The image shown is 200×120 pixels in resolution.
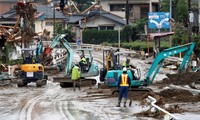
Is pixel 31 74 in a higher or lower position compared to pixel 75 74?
lower

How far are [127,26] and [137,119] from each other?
67281 mm

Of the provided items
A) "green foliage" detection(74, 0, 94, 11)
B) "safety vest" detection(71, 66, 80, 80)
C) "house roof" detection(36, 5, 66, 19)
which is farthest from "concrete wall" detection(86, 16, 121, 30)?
"safety vest" detection(71, 66, 80, 80)

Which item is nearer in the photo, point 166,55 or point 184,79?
point 166,55

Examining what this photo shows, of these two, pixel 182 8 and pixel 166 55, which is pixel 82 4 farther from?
pixel 166 55

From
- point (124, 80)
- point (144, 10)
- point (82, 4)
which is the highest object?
point (82, 4)

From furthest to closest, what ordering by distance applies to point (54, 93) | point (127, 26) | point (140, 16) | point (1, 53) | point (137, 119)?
point (140, 16)
point (127, 26)
point (1, 53)
point (54, 93)
point (137, 119)

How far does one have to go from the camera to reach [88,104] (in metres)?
24.5

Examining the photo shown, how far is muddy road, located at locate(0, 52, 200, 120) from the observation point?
2017cm

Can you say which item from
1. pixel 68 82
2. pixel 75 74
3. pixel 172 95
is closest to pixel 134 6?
pixel 68 82

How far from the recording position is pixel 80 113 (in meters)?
21.2

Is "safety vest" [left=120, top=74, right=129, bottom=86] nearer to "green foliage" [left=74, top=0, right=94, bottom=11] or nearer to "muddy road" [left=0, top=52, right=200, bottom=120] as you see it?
"muddy road" [left=0, top=52, right=200, bottom=120]

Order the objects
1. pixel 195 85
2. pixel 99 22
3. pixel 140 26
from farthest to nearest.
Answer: pixel 99 22, pixel 140 26, pixel 195 85

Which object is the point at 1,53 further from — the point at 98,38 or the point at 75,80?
the point at 98,38

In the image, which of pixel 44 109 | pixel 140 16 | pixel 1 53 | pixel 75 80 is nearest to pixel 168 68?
pixel 1 53
